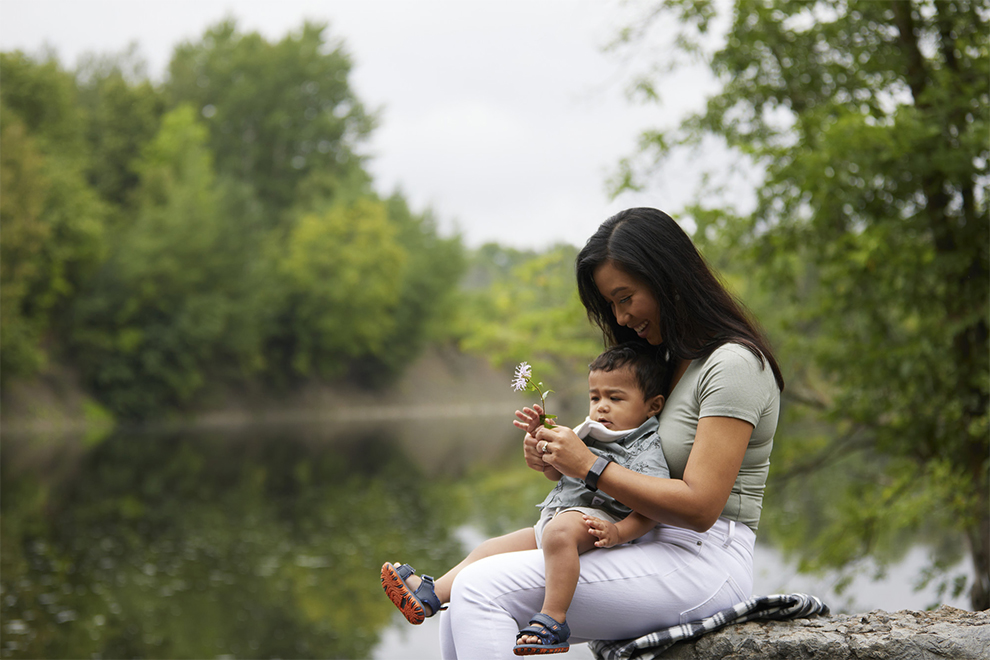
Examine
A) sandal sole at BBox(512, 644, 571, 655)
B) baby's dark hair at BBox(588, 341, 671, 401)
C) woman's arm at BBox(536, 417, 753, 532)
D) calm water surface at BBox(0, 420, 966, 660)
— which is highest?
baby's dark hair at BBox(588, 341, 671, 401)

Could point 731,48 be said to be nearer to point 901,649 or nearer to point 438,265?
point 901,649

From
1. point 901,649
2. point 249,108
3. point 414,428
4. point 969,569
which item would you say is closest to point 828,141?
point 901,649

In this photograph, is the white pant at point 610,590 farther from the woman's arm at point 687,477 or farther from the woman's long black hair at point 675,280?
the woman's long black hair at point 675,280

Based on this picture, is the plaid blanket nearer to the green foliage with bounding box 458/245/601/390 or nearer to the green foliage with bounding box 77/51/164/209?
the green foliage with bounding box 458/245/601/390

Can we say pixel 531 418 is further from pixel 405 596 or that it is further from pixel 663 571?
pixel 405 596

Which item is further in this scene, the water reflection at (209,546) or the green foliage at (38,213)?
the green foliage at (38,213)

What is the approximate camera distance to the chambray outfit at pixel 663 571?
232 cm

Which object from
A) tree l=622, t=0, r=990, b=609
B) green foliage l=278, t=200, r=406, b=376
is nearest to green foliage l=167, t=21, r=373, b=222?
green foliage l=278, t=200, r=406, b=376

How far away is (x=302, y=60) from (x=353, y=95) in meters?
3.24

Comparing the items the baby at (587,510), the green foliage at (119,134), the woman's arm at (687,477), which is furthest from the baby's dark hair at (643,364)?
the green foliage at (119,134)

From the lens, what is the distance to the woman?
227 cm

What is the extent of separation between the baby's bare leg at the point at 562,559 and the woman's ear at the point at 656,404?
45 centimetres

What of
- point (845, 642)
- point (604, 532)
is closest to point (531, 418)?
point (604, 532)

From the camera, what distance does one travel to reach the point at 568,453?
2.27m
